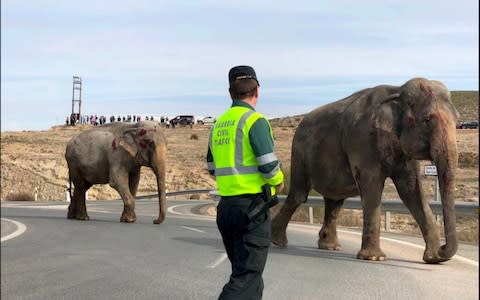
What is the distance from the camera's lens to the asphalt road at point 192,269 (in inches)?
302

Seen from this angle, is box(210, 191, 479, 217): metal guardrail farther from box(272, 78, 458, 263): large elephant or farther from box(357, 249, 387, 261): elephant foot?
box(357, 249, 387, 261): elephant foot

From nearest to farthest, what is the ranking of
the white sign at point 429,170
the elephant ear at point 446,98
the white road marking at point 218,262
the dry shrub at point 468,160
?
the elephant ear at point 446,98
the white road marking at point 218,262
the white sign at point 429,170
the dry shrub at point 468,160

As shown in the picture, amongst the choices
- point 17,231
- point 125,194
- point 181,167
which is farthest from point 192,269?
point 181,167

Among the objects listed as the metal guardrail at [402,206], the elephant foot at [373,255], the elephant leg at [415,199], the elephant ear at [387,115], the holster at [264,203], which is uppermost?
the elephant ear at [387,115]

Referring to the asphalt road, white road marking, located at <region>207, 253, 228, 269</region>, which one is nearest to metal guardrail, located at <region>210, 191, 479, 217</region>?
the asphalt road

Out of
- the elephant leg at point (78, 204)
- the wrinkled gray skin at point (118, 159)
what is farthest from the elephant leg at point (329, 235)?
the elephant leg at point (78, 204)

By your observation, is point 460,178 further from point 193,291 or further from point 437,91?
point 193,291

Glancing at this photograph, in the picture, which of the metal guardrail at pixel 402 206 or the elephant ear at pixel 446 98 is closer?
the elephant ear at pixel 446 98

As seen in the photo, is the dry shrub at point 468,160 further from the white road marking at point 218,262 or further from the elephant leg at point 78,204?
the white road marking at point 218,262

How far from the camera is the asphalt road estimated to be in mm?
7668

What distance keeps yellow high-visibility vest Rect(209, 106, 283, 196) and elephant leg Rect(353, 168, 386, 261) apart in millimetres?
5282

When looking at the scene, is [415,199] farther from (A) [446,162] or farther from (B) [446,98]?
(B) [446,98]

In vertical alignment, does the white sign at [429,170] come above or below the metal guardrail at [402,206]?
above

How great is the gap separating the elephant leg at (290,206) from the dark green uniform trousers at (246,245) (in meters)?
7.01
